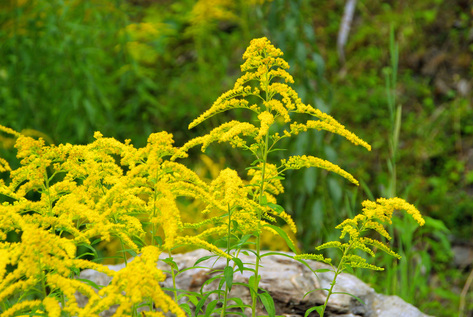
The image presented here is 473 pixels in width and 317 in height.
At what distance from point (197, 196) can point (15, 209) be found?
→ 58 centimetres

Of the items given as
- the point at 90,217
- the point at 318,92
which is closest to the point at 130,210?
the point at 90,217

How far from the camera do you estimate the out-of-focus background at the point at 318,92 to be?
4445mm

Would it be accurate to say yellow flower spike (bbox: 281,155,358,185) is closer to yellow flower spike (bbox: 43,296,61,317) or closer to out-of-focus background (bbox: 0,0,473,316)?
yellow flower spike (bbox: 43,296,61,317)

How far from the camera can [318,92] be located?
15.8 feet

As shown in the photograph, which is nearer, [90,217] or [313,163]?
[90,217]

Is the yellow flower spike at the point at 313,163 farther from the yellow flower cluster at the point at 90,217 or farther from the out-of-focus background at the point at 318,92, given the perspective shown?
the out-of-focus background at the point at 318,92

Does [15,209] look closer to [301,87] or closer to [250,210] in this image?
[250,210]

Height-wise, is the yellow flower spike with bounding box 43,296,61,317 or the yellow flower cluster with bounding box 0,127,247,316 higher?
the yellow flower cluster with bounding box 0,127,247,316

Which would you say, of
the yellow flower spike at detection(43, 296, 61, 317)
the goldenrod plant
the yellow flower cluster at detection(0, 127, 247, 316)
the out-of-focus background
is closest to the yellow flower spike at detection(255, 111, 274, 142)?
the goldenrod plant

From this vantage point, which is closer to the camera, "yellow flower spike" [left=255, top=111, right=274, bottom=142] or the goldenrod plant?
the goldenrod plant

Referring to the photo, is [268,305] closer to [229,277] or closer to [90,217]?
[229,277]

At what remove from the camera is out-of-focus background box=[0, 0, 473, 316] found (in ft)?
14.6

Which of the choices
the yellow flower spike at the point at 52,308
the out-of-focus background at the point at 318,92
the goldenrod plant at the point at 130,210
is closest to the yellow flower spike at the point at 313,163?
the goldenrod plant at the point at 130,210

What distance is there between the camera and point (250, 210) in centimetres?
196
